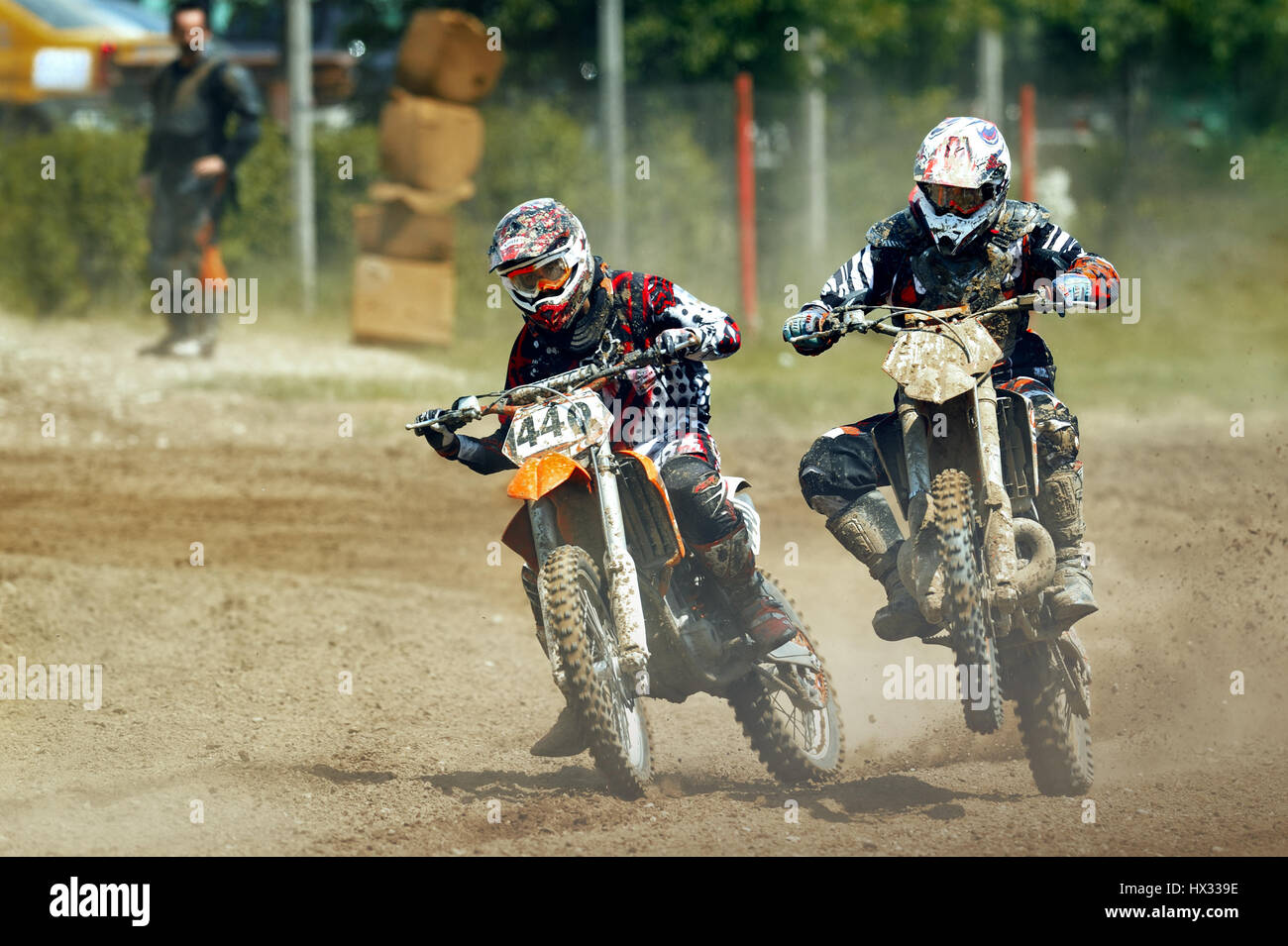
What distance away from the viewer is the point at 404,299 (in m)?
17.1

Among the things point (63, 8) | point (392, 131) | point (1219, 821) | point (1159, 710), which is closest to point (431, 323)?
point (392, 131)

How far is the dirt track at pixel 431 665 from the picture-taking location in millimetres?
5773

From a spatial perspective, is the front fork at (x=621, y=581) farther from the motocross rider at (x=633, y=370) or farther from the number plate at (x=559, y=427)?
the motocross rider at (x=633, y=370)

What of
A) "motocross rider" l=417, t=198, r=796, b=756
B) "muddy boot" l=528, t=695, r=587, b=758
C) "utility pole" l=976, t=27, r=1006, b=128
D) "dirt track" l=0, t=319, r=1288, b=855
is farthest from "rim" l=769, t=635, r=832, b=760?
"utility pole" l=976, t=27, r=1006, b=128

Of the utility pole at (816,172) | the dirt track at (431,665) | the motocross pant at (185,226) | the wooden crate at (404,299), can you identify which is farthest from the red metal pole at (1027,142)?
the motocross pant at (185,226)

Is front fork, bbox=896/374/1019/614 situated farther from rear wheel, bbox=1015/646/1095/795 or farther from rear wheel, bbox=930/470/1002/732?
rear wheel, bbox=1015/646/1095/795

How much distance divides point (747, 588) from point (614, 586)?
2.42 feet

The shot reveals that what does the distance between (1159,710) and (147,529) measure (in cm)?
669

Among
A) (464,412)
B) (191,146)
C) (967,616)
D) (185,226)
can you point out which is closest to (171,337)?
(185,226)

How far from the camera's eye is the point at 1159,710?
762 cm

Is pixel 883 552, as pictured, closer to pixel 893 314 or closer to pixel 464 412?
pixel 893 314

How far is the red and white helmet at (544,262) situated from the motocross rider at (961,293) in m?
0.77

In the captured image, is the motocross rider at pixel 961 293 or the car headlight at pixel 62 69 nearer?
the motocross rider at pixel 961 293

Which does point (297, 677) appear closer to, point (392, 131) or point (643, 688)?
point (643, 688)
